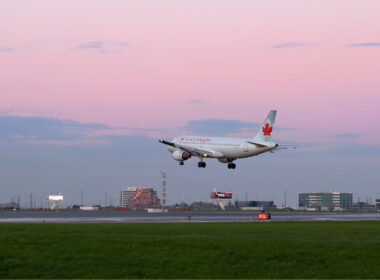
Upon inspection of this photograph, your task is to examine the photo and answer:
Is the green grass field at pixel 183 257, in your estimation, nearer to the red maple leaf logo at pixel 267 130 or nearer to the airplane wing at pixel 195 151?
the red maple leaf logo at pixel 267 130

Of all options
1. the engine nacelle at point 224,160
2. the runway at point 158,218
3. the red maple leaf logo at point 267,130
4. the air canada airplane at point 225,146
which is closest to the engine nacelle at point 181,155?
the air canada airplane at point 225,146

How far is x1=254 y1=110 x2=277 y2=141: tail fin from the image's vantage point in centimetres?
12031

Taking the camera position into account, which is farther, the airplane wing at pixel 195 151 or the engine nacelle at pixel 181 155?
the engine nacelle at pixel 181 155

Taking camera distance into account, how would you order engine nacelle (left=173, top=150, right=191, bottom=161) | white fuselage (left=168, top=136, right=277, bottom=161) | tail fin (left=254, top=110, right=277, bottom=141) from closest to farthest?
white fuselage (left=168, top=136, right=277, bottom=161), tail fin (left=254, top=110, right=277, bottom=141), engine nacelle (left=173, top=150, right=191, bottom=161)

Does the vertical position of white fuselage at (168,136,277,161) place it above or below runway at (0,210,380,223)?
above

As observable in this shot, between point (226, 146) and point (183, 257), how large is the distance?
7184 centimetres

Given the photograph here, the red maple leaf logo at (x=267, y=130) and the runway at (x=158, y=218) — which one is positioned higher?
the red maple leaf logo at (x=267, y=130)

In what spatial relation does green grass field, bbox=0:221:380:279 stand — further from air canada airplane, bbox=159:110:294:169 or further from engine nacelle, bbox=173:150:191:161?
engine nacelle, bbox=173:150:191:161

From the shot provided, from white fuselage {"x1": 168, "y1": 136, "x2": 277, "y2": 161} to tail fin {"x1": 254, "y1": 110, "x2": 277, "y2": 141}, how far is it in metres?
3.16

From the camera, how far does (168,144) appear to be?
416 feet

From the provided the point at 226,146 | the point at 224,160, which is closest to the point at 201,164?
the point at 224,160

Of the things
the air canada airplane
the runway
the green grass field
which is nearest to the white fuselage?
the air canada airplane

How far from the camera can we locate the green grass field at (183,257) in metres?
45.3

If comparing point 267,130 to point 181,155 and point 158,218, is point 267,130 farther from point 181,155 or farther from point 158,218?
point 158,218
